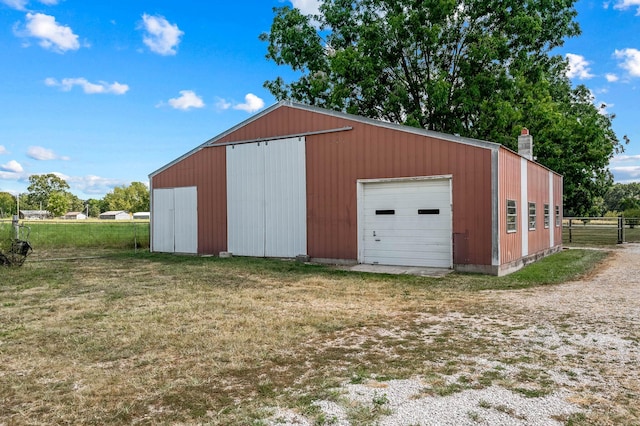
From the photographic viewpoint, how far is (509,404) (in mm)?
3129

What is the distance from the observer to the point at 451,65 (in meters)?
20.3

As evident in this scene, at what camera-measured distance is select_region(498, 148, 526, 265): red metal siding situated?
10570 mm

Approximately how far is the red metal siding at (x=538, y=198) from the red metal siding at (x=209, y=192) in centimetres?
983

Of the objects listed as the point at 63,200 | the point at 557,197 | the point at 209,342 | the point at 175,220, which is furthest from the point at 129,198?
the point at 209,342

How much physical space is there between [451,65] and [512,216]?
11.2 m

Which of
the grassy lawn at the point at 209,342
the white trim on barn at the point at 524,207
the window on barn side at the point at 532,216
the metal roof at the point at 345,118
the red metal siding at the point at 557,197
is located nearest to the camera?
the grassy lawn at the point at 209,342

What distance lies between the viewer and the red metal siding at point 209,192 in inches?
590

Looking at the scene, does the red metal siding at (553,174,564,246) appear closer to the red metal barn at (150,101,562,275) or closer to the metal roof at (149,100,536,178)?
the red metal barn at (150,101,562,275)

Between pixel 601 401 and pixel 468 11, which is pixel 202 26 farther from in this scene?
pixel 601 401

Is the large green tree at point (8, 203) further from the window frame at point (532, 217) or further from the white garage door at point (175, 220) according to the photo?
the window frame at point (532, 217)

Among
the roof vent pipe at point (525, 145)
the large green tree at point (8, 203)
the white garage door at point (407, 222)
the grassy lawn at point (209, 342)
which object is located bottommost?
the grassy lawn at point (209, 342)

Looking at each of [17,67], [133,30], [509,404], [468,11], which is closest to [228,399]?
[509,404]

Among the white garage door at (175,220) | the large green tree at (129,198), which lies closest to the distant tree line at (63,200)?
the large green tree at (129,198)

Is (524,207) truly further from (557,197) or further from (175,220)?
(175,220)
